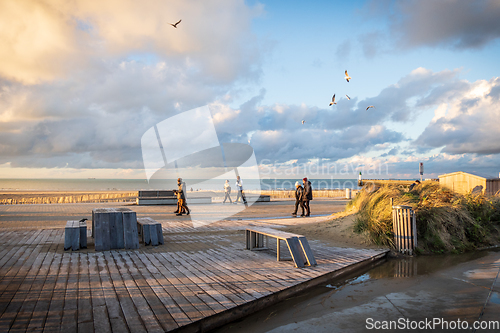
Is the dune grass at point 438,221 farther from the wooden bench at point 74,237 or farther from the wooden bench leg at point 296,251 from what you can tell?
the wooden bench at point 74,237

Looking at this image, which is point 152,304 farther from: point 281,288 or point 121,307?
point 281,288

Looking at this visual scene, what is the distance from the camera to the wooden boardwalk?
144 inches

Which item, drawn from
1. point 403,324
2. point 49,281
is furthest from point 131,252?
point 403,324

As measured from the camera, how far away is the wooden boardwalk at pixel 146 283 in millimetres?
3662

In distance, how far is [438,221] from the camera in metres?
8.80

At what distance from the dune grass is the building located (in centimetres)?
215

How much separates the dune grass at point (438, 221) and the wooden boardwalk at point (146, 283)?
138 centimetres

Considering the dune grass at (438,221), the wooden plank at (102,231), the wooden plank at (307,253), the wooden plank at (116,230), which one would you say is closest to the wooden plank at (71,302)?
the wooden plank at (102,231)

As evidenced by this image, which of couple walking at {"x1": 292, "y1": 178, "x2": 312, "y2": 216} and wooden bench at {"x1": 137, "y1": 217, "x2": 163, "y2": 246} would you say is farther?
couple walking at {"x1": 292, "y1": 178, "x2": 312, "y2": 216}

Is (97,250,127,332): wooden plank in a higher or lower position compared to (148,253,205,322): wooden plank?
higher

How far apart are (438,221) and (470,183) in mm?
7288

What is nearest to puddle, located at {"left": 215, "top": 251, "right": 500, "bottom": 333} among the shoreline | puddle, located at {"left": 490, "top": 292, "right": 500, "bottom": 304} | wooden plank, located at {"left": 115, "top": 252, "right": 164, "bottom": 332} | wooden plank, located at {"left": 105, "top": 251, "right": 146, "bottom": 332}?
puddle, located at {"left": 490, "top": 292, "right": 500, "bottom": 304}

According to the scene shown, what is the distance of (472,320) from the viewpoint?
4.08 metres

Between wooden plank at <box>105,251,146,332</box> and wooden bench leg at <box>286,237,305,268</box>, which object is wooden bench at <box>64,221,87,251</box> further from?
wooden bench leg at <box>286,237,305,268</box>
